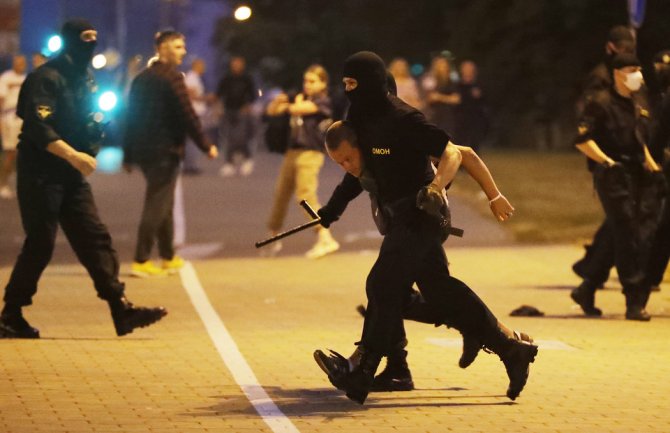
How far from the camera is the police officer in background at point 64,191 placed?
11727 millimetres

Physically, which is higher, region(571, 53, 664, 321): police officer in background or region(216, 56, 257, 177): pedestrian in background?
region(571, 53, 664, 321): police officer in background

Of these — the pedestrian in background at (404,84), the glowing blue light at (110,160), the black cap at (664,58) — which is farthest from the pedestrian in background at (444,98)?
the black cap at (664,58)

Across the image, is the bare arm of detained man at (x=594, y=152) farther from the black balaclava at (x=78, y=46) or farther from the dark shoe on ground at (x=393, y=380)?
the dark shoe on ground at (x=393, y=380)

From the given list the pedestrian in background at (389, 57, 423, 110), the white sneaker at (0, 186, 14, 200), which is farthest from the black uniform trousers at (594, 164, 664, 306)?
the white sneaker at (0, 186, 14, 200)

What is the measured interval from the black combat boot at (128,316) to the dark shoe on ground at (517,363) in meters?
3.04

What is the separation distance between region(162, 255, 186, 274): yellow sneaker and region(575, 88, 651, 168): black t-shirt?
14.8ft

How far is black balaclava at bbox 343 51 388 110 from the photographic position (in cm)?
933

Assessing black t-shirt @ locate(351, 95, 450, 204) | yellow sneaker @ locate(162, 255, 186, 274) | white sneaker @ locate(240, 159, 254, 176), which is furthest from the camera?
white sneaker @ locate(240, 159, 254, 176)

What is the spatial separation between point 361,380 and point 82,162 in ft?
9.61

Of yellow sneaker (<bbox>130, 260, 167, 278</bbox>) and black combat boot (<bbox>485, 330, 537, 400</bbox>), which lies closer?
black combat boot (<bbox>485, 330, 537, 400</bbox>)

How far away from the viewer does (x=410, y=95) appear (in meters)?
23.4

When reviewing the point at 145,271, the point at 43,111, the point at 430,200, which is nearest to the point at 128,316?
the point at 43,111

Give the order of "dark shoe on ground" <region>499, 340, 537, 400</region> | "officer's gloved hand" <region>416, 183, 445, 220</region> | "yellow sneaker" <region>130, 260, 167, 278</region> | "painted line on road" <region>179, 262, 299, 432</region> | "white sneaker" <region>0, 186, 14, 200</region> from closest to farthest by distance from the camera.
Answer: "painted line on road" <region>179, 262, 299, 432</region> → "officer's gloved hand" <region>416, 183, 445, 220</region> → "dark shoe on ground" <region>499, 340, 537, 400</region> → "yellow sneaker" <region>130, 260, 167, 278</region> → "white sneaker" <region>0, 186, 14, 200</region>

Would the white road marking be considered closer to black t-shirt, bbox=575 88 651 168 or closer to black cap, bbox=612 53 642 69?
black t-shirt, bbox=575 88 651 168
